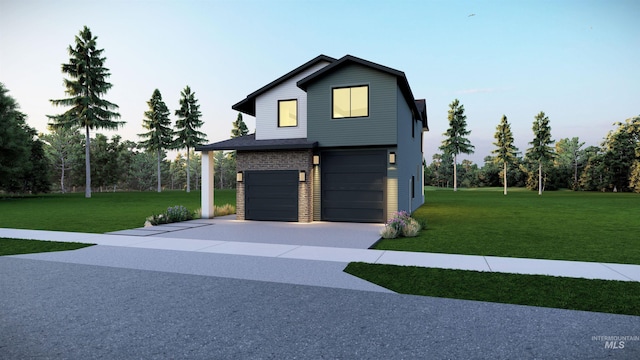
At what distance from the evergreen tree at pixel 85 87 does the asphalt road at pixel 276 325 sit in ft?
129

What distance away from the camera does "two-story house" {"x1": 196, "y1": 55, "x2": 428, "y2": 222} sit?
1446 centimetres

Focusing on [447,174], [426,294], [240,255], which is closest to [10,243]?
[240,255]

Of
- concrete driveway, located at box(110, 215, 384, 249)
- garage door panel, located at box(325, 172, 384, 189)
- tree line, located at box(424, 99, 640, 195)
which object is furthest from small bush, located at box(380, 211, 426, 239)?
tree line, located at box(424, 99, 640, 195)

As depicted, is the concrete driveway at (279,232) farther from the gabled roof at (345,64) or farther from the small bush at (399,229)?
the gabled roof at (345,64)

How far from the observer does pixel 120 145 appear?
6688cm

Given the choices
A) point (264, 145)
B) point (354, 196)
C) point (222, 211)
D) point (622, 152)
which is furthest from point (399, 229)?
point (622, 152)

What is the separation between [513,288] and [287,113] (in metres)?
13.1

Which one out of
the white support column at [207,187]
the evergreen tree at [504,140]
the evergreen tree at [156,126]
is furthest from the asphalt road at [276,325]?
the evergreen tree at [504,140]

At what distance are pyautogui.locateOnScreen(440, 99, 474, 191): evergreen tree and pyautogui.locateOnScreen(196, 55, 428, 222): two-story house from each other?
44826 millimetres

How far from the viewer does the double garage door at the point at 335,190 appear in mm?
14750

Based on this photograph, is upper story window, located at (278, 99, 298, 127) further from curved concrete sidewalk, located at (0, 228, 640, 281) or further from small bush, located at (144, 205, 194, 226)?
curved concrete sidewalk, located at (0, 228, 640, 281)

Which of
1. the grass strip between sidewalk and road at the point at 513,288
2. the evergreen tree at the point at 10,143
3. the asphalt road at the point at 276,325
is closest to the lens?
the asphalt road at the point at 276,325

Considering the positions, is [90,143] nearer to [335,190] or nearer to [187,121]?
[187,121]

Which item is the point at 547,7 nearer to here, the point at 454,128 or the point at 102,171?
the point at 454,128
